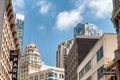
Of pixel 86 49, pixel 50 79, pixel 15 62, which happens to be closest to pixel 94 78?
pixel 15 62

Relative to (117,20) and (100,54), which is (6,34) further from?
(117,20)

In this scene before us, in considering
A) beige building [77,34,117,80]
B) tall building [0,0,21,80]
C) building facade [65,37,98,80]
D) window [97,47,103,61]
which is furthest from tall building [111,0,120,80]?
building facade [65,37,98,80]

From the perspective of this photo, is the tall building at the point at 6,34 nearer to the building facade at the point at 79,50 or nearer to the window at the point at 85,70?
the window at the point at 85,70

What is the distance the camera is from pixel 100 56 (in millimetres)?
70375

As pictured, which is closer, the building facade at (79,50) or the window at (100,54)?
the window at (100,54)

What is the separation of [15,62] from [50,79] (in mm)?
114896

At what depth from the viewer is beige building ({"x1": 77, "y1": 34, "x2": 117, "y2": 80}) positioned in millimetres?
66931

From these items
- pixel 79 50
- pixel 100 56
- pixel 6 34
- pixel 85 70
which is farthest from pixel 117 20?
pixel 79 50

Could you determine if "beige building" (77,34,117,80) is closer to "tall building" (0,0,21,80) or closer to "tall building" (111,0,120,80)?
"tall building" (111,0,120,80)

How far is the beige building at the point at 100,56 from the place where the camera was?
66.9 metres

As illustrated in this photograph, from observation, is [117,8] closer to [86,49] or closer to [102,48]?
[102,48]

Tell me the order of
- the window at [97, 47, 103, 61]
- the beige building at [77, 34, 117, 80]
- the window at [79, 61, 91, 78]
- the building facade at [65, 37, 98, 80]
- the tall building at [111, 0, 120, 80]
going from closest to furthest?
the tall building at [111, 0, 120, 80], the beige building at [77, 34, 117, 80], the window at [97, 47, 103, 61], the window at [79, 61, 91, 78], the building facade at [65, 37, 98, 80]

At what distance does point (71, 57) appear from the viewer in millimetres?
122438

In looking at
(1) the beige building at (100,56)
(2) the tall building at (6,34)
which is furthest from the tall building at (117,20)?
(2) the tall building at (6,34)
